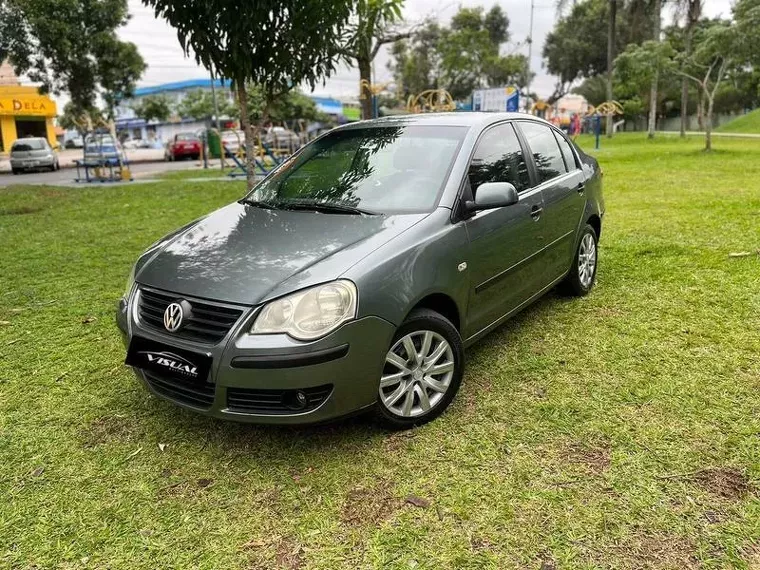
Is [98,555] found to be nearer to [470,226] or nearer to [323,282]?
[323,282]

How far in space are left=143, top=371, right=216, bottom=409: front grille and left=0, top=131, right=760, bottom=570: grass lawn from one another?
0.30 m

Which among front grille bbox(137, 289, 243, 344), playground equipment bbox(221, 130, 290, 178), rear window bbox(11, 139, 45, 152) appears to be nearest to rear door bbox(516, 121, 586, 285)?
front grille bbox(137, 289, 243, 344)

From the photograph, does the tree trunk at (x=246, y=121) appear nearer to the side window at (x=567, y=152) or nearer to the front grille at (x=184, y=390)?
the side window at (x=567, y=152)

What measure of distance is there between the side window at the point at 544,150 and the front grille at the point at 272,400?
2.39 meters

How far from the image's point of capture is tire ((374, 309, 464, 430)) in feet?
9.77

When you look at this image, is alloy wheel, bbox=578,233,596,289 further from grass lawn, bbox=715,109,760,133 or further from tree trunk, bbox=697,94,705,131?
grass lawn, bbox=715,109,760,133

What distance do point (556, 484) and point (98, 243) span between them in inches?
271

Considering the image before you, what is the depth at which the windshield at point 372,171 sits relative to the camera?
348 cm

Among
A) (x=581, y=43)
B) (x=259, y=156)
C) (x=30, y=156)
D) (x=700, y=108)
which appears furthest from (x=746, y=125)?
(x=30, y=156)

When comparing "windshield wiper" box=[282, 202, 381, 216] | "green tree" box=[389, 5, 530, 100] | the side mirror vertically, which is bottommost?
"windshield wiper" box=[282, 202, 381, 216]

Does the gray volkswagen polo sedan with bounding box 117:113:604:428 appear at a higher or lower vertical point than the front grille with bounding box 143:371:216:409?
higher

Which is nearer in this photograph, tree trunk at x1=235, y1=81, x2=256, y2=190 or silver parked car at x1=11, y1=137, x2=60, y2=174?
tree trunk at x1=235, y1=81, x2=256, y2=190

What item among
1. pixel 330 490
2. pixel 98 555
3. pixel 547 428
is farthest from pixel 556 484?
pixel 98 555

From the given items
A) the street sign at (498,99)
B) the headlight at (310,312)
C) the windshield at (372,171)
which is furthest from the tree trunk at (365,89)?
the headlight at (310,312)
